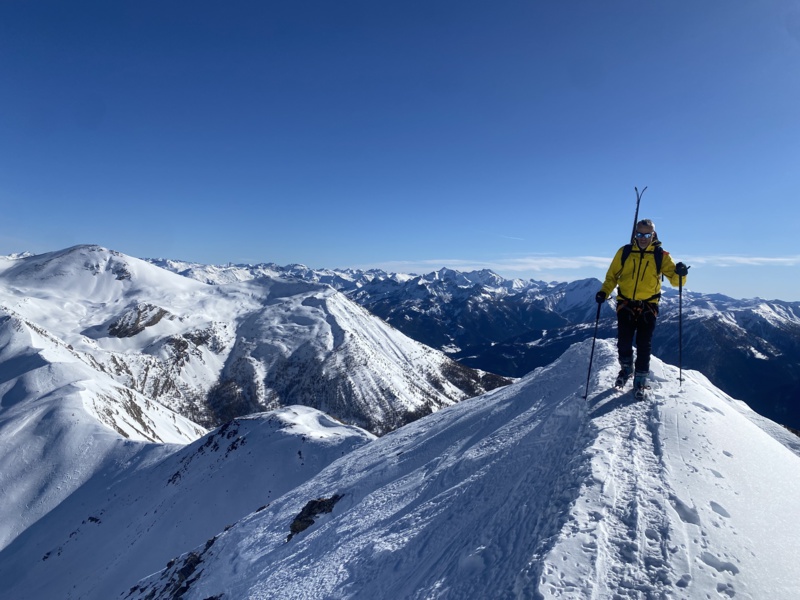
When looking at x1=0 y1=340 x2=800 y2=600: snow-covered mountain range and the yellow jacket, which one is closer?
x1=0 y1=340 x2=800 y2=600: snow-covered mountain range

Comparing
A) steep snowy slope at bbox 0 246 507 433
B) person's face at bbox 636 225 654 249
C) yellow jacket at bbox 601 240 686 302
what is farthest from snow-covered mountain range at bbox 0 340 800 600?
steep snowy slope at bbox 0 246 507 433

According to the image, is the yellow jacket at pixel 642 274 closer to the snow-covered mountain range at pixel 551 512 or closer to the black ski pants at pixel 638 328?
the black ski pants at pixel 638 328

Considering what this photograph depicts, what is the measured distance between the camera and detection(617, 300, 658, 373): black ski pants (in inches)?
434

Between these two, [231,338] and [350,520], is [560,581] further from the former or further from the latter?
[231,338]

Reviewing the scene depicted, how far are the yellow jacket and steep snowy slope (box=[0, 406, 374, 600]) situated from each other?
36076mm

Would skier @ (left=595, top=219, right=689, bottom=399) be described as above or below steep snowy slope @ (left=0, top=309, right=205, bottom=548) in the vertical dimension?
above

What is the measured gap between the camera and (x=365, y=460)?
21.6 meters

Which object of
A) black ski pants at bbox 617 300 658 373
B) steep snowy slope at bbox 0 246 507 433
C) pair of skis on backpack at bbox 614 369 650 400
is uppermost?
black ski pants at bbox 617 300 658 373

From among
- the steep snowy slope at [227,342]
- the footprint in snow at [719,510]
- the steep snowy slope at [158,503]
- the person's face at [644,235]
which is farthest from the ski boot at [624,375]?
the steep snowy slope at [227,342]

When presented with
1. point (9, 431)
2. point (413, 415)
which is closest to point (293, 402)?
point (413, 415)

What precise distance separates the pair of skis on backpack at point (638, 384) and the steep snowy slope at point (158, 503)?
34.4 metres

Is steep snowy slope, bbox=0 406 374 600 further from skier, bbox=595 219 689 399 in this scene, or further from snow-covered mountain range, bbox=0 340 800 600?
skier, bbox=595 219 689 399

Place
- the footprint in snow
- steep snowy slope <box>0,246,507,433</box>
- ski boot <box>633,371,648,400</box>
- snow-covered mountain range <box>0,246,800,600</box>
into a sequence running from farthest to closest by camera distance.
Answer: steep snowy slope <box>0,246,507,433</box>
ski boot <box>633,371,648,400</box>
the footprint in snow
snow-covered mountain range <box>0,246,800,600</box>

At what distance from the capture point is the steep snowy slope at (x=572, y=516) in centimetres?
562
